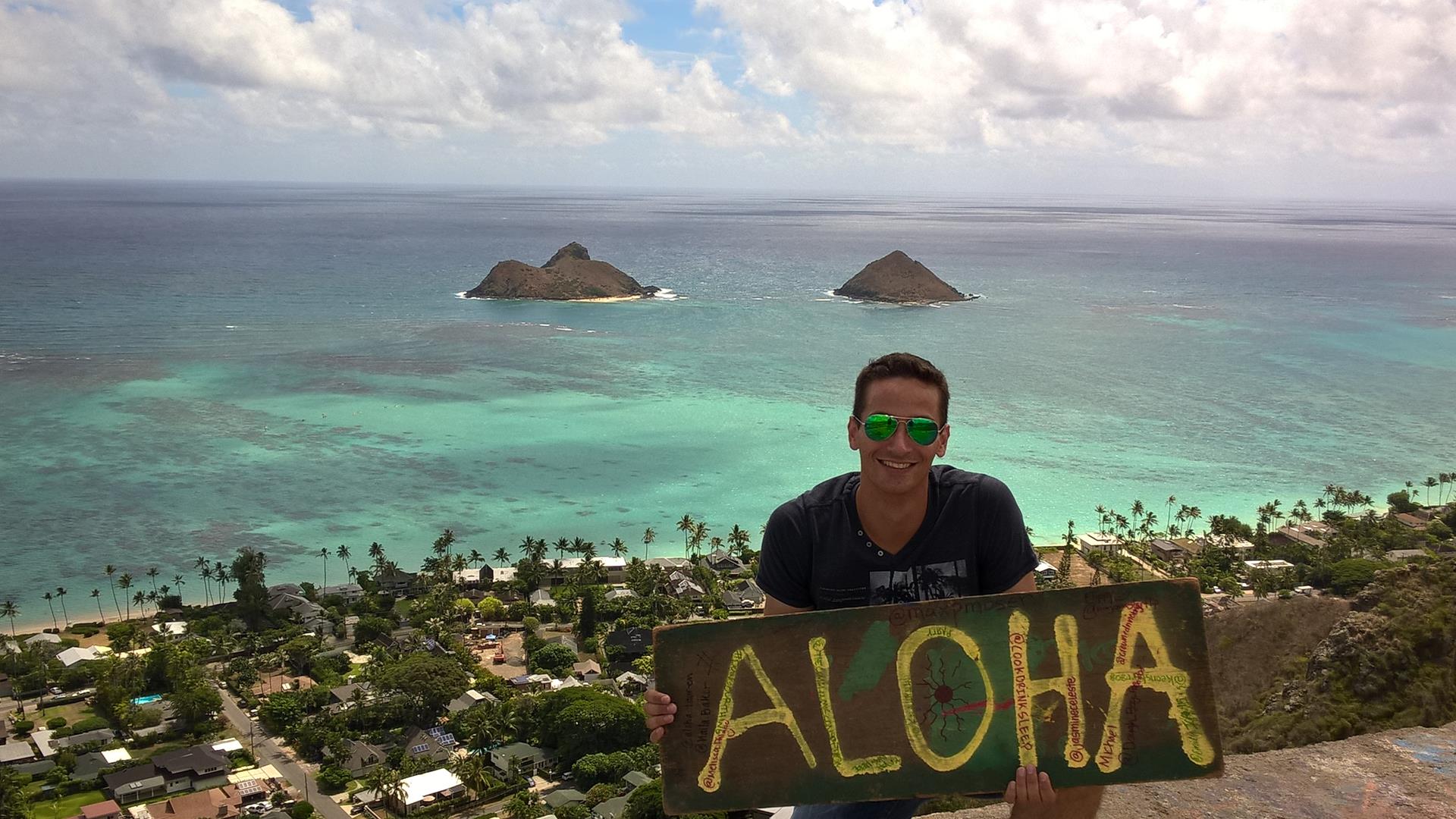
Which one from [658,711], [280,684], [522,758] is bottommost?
[280,684]

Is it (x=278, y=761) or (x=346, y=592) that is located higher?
(x=346, y=592)

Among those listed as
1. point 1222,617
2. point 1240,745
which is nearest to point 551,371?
point 1222,617

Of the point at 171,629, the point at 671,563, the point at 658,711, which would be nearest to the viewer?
the point at 658,711

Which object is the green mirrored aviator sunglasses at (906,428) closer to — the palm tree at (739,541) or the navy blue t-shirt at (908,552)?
the navy blue t-shirt at (908,552)

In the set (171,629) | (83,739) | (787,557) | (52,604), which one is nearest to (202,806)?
(83,739)

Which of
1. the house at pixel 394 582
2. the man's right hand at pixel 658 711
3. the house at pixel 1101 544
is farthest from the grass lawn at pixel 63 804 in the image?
the house at pixel 1101 544

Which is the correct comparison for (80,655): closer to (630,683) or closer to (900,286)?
(630,683)
